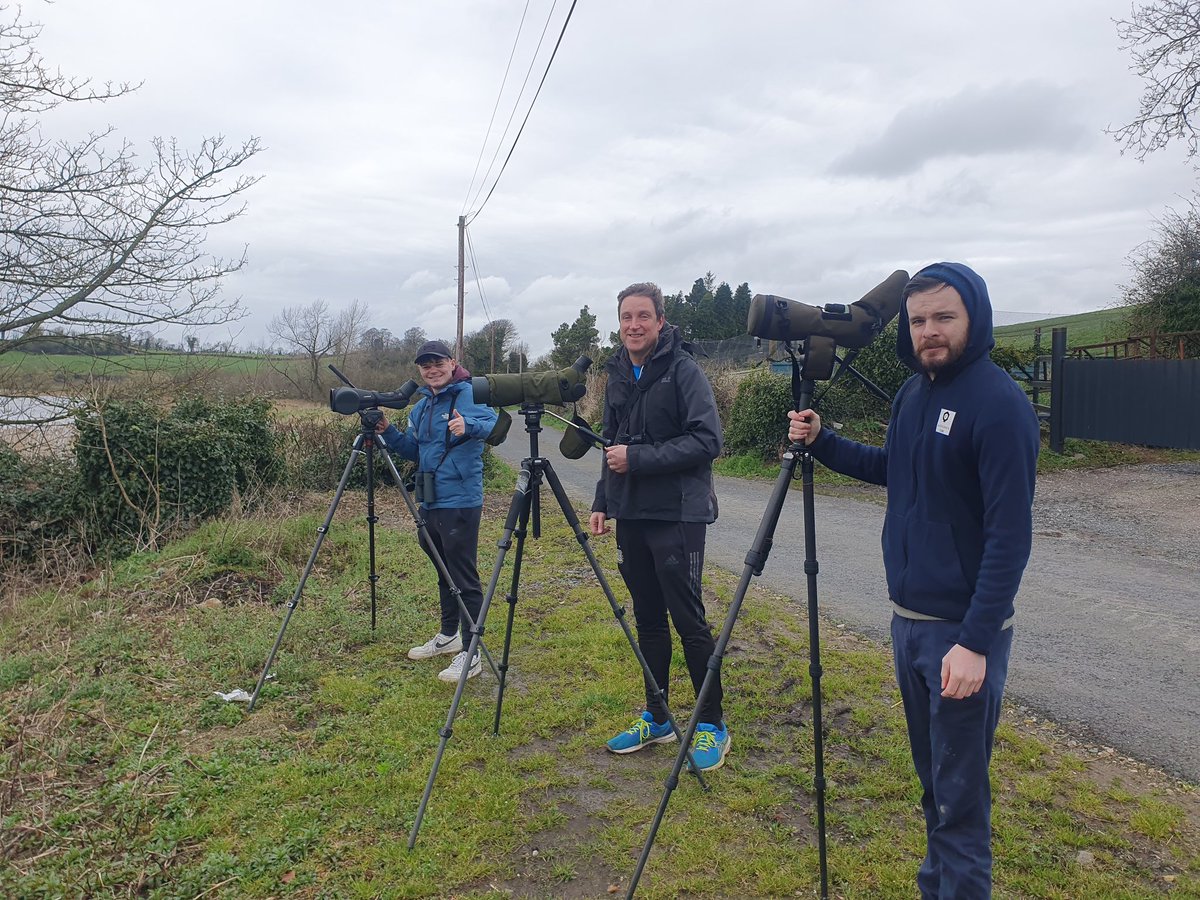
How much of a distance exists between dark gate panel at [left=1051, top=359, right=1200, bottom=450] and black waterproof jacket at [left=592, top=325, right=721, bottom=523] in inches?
484

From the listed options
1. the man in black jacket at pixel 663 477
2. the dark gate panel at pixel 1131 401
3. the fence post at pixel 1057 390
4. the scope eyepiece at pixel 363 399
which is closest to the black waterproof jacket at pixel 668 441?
the man in black jacket at pixel 663 477

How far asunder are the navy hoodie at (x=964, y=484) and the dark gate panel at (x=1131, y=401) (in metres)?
12.8

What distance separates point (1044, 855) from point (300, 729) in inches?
136

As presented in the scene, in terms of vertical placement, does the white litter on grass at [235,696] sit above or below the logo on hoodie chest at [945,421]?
below

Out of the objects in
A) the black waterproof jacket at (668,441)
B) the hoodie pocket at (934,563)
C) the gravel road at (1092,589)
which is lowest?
the gravel road at (1092,589)

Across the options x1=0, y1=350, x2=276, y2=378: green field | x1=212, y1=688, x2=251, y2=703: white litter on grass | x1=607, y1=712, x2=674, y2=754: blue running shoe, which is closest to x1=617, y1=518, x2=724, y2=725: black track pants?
x1=607, y1=712, x2=674, y2=754: blue running shoe

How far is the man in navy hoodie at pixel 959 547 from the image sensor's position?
1917 millimetres

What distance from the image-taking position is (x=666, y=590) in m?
3.30

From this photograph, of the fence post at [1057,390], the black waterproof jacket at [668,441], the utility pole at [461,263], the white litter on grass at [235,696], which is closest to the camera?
the black waterproof jacket at [668,441]

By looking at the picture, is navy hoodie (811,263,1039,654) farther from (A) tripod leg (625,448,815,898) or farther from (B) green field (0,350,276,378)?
(B) green field (0,350,276,378)

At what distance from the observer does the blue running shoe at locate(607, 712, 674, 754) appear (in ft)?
11.9

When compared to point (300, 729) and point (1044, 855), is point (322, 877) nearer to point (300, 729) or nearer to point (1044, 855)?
point (300, 729)

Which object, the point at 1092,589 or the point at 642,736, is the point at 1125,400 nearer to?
the point at 1092,589

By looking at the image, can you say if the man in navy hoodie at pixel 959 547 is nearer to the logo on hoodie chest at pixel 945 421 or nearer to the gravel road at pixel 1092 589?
the logo on hoodie chest at pixel 945 421
